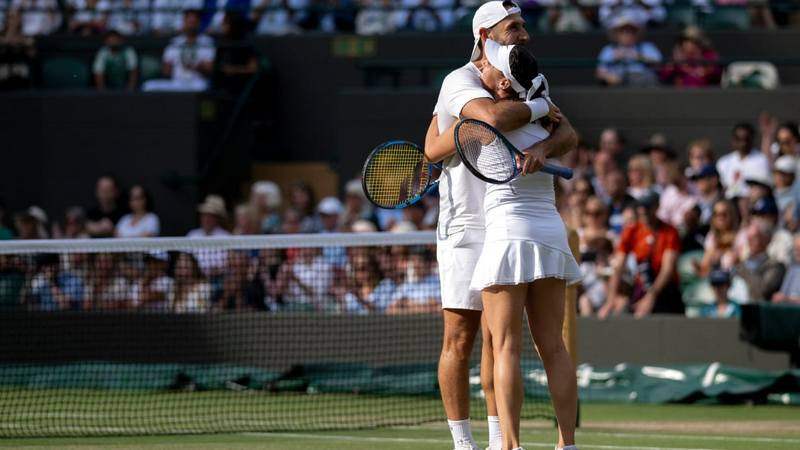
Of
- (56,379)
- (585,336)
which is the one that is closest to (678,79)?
(585,336)

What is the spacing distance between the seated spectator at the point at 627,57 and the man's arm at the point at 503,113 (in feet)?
31.4

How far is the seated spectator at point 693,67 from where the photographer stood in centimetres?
1592

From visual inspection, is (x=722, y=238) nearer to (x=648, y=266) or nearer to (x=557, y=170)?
(x=648, y=266)

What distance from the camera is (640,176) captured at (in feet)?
46.5

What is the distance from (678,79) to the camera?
1622cm

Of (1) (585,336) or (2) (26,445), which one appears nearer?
(2) (26,445)

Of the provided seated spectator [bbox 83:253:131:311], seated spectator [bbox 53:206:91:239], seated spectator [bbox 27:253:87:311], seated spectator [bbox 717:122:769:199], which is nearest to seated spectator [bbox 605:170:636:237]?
seated spectator [bbox 717:122:769:199]

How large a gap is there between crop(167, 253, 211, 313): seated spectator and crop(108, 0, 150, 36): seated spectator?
640 centimetres

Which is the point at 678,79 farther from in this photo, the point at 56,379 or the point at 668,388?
the point at 56,379

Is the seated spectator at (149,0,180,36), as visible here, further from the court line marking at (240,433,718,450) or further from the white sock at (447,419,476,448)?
the white sock at (447,419,476,448)

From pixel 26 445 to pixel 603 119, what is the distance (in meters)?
8.90

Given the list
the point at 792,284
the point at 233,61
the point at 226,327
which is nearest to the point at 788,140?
the point at 792,284

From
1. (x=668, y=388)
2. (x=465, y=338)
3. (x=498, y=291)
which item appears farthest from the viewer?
(x=668, y=388)

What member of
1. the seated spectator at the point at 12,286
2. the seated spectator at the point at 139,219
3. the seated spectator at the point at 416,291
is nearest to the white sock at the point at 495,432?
the seated spectator at the point at 416,291
